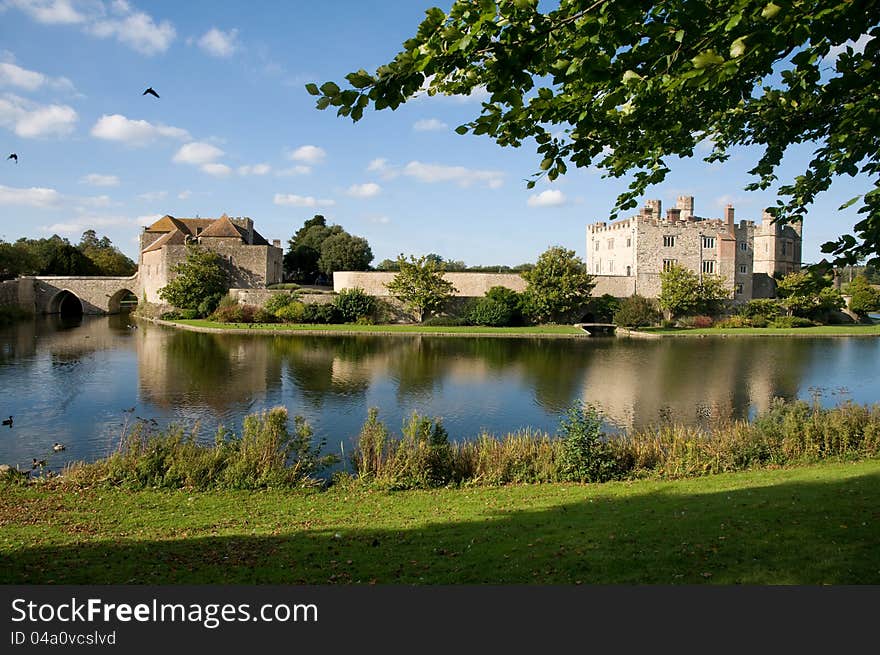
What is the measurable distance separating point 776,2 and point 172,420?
14502 millimetres

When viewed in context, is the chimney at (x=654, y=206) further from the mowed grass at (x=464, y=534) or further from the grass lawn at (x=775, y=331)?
the mowed grass at (x=464, y=534)

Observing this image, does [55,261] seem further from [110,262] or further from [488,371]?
[488,371]

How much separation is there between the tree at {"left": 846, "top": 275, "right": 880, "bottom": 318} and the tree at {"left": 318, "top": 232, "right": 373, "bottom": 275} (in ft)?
136

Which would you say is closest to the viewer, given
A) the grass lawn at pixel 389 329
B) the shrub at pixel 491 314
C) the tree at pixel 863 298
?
the grass lawn at pixel 389 329

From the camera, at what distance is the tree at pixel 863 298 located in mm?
46991

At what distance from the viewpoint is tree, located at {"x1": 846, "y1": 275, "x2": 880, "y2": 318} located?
47.0 meters

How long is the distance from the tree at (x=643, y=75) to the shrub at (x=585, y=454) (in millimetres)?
5722

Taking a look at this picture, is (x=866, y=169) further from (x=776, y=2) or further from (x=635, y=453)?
(x=635, y=453)

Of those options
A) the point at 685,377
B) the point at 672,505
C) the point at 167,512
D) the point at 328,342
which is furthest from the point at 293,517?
the point at 328,342

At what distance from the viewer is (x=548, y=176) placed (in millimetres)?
4418

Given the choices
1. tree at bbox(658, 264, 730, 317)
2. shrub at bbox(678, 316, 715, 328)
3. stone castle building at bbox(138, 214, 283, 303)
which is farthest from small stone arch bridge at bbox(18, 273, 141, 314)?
shrub at bbox(678, 316, 715, 328)

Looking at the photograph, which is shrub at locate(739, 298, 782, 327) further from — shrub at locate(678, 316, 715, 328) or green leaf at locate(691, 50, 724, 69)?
green leaf at locate(691, 50, 724, 69)

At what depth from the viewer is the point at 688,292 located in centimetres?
4372

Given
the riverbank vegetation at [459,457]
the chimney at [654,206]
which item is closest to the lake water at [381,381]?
the riverbank vegetation at [459,457]
